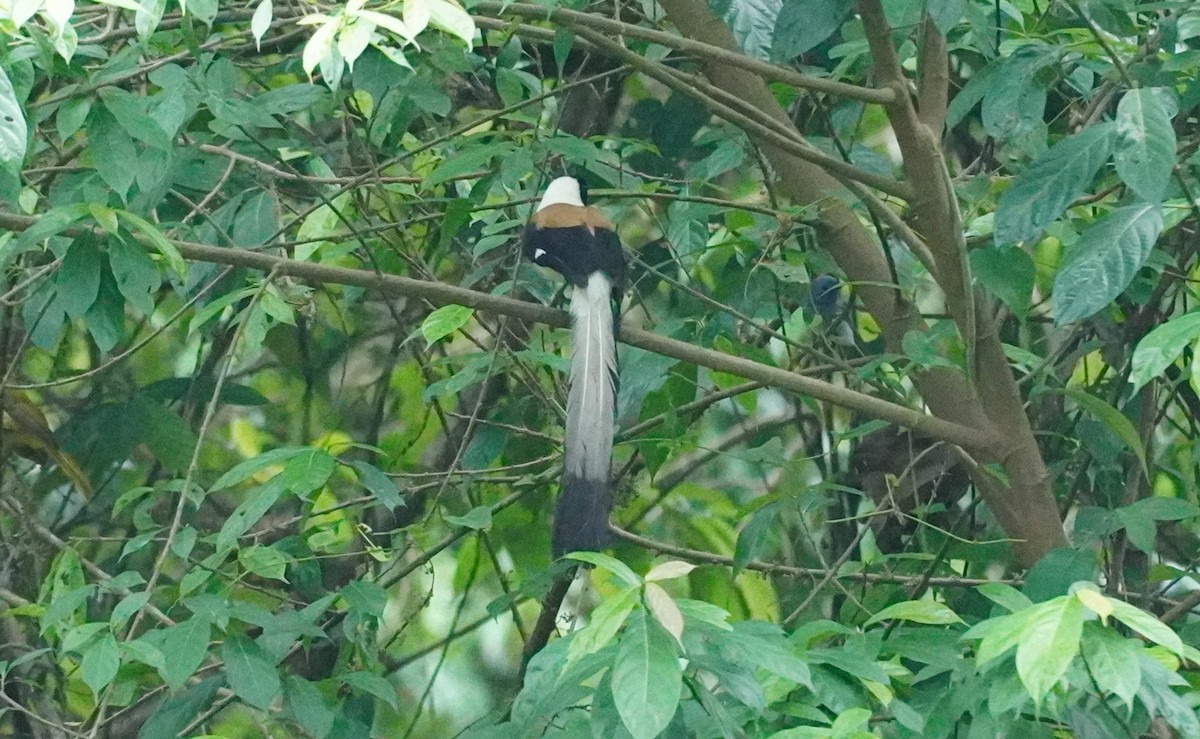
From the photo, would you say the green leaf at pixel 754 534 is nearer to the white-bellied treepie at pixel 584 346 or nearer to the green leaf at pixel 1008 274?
the white-bellied treepie at pixel 584 346

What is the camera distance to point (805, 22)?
78.6 inches

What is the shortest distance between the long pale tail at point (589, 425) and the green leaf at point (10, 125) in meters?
1.15

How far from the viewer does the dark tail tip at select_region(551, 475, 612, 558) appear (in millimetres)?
2285

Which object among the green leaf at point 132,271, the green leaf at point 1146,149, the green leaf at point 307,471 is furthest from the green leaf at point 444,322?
the green leaf at point 1146,149

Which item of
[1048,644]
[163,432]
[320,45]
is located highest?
[320,45]

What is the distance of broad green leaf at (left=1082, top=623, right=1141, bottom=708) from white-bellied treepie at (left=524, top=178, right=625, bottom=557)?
3.43ft

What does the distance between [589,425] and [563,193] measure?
0.60 metres

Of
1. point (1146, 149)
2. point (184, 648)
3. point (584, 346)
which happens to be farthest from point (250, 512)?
point (1146, 149)

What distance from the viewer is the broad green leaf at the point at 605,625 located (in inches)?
52.1

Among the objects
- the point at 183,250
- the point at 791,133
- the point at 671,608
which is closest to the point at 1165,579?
the point at 791,133

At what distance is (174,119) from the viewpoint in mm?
1878

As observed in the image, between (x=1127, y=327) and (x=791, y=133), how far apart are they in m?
0.79

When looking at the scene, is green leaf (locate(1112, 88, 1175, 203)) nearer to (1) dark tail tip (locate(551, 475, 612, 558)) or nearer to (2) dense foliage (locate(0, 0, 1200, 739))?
(2) dense foliage (locate(0, 0, 1200, 739))

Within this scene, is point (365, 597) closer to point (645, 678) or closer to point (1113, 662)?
point (645, 678)
